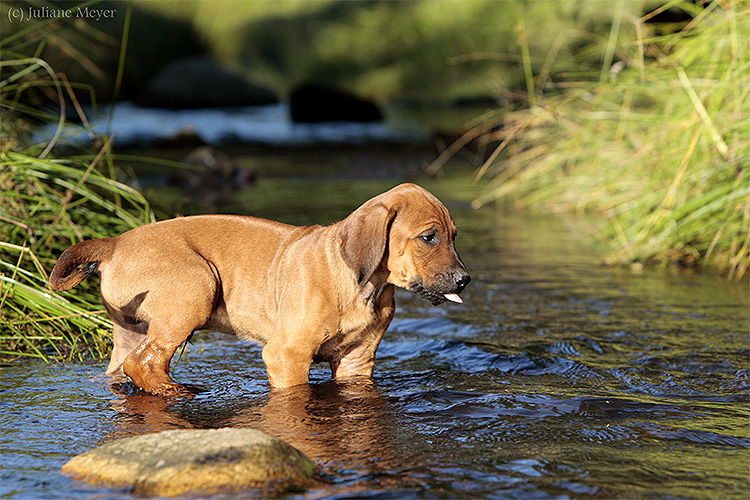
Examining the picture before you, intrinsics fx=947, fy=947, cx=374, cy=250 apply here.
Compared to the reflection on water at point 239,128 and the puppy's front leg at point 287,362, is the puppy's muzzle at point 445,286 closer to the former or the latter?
the puppy's front leg at point 287,362

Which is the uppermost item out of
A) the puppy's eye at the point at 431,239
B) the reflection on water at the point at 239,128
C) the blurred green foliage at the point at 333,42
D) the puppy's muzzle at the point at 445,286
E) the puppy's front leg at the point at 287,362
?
the blurred green foliage at the point at 333,42

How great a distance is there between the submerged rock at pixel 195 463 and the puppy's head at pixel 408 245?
3.79ft

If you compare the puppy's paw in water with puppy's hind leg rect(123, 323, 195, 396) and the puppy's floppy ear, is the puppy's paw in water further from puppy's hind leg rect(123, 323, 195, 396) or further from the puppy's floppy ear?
the puppy's floppy ear

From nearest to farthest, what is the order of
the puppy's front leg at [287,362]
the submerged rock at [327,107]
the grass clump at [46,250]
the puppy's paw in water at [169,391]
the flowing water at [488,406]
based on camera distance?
the flowing water at [488,406]
the puppy's front leg at [287,362]
the puppy's paw in water at [169,391]
the grass clump at [46,250]
the submerged rock at [327,107]

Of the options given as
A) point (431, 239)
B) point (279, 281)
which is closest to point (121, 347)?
point (279, 281)

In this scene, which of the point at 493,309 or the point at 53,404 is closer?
the point at 53,404

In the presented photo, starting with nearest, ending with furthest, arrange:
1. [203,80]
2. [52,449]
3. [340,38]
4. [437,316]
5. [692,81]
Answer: [52,449], [437,316], [692,81], [203,80], [340,38]

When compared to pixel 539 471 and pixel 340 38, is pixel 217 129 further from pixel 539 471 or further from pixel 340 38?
pixel 539 471

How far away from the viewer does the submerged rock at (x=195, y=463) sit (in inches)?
141

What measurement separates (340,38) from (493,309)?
2647cm

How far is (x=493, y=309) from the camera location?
7230mm

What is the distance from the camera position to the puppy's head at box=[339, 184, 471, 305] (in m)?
4.62

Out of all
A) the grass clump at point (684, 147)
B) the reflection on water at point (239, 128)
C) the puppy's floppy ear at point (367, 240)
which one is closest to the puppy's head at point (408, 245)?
the puppy's floppy ear at point (367, 240)

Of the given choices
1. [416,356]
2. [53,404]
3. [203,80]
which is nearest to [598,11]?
[203,80]
